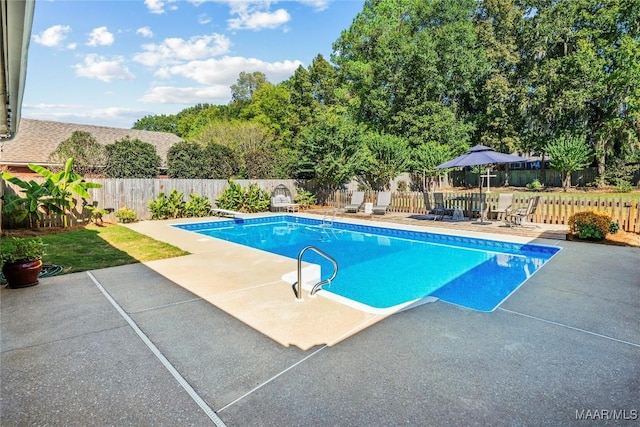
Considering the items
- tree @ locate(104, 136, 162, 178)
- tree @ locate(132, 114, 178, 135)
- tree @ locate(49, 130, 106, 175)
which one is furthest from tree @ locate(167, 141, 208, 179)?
tree @ locate(132, 114, 178, 135)

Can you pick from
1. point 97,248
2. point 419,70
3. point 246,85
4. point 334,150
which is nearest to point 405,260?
point 97,248

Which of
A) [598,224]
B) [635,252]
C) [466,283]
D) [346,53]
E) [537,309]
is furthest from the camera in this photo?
[346,53]

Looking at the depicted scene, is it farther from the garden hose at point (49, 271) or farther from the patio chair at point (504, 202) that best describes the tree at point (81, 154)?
the patio chair at point (504, 202)

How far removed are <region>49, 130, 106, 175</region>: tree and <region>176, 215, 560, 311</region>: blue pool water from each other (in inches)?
337

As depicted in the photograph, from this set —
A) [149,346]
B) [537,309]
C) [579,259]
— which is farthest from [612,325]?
[149,346]

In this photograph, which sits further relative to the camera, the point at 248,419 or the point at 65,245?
the point at 65,245

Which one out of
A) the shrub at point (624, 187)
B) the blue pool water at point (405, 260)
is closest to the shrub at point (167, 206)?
the blue pool water at point (405, 260)

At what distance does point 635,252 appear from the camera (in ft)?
23.4

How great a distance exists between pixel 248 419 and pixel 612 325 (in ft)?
12.6

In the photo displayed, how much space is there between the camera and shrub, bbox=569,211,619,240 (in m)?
8.14

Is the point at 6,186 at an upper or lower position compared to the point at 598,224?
upper

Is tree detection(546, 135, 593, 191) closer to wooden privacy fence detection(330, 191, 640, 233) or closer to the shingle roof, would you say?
wooden privacy fence detection(330, 191, 640, 233)

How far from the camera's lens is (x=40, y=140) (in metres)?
20.2

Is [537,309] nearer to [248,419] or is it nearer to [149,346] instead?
[248,419]
